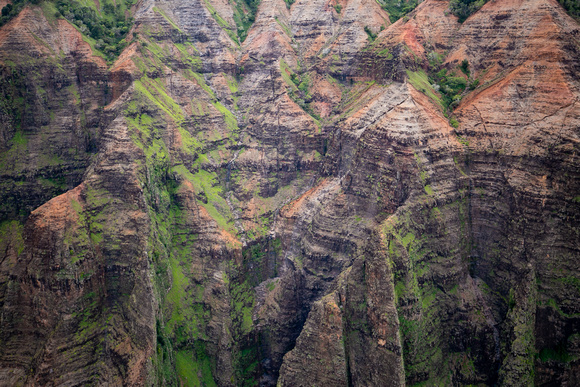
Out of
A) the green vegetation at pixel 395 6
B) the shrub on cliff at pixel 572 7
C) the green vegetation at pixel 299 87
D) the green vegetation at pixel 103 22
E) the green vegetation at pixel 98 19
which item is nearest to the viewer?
the shrub on cliff at pixel 572 7

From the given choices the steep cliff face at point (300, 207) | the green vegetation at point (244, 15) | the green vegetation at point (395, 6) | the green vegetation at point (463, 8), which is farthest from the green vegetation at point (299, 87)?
the green vegetation at point (463, 8)

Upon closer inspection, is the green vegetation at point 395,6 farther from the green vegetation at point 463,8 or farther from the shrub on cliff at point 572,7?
the shrub on cliff at point 572,7

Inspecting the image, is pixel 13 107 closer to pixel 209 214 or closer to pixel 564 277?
pixel 209 214

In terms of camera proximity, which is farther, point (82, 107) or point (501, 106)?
point (82, 107)

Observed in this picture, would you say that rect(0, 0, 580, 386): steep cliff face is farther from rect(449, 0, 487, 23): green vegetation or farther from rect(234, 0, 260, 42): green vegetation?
rect(234, 0, 260, 42): green vegetation

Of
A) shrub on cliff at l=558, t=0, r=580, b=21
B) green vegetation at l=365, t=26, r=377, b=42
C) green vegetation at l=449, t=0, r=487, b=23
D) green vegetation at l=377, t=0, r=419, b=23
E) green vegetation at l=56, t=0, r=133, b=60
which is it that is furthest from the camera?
green vegetation at l=377, t=0, r=419, b=23

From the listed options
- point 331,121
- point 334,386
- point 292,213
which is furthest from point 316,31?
point 334,386

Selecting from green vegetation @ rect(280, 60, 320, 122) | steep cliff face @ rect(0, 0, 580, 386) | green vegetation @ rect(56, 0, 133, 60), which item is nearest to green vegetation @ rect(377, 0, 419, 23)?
steep cliff face @ rect(0, 0, 580, 386)
